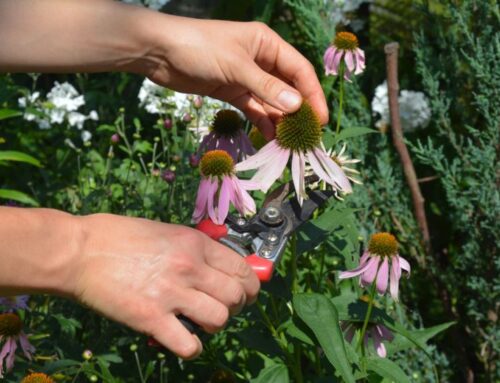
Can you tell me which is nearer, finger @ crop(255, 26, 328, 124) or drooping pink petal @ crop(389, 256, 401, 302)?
drooping pink petal @ crop(389, 256, 401, 302)

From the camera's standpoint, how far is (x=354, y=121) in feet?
8.77

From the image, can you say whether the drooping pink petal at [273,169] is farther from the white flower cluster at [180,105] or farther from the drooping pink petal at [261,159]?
the white flower cluster at [180,105]

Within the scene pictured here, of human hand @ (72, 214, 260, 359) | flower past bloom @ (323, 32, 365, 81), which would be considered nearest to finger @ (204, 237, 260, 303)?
human hand @ (72, 214, 260, 359)

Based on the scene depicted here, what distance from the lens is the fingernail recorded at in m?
1.56

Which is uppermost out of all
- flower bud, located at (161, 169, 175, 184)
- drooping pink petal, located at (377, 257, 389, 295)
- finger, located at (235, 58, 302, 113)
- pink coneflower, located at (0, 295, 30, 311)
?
finger, located at (235, 58, 302, 113)

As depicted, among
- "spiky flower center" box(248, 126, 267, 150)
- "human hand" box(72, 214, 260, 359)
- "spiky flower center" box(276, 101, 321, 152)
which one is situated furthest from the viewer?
"spiky flower center" box(248, 126, 267, 150)

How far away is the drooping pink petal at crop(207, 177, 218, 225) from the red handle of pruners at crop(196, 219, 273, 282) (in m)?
0.01

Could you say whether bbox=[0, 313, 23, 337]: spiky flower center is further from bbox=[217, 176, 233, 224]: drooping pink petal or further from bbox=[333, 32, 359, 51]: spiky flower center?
bbox=[333, 32, 359, 51]: spiky flower center

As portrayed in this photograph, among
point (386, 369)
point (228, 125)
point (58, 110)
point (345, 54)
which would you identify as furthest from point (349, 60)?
point (58, 110)

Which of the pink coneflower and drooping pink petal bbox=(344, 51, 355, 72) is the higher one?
drooping pink petal bbox=(344, 51, 355, 72)

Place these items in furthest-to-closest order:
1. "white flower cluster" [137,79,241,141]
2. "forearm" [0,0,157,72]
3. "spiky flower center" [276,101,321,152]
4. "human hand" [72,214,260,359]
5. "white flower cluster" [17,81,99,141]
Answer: "white flower cluster" [17,81,99,141]
"white flower cluster" [137,79,241,141]
"forearm" [0,0,157,72]
"spiky flower center" [276,101,321,152]
"human hand" [72,214,260,359]

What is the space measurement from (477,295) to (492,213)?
26 centimetres

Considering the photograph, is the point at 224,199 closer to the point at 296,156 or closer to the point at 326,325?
the point at 296,156

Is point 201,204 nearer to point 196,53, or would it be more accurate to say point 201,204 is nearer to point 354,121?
point 196,53
